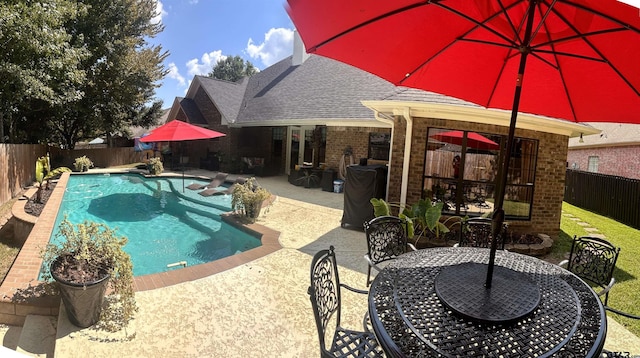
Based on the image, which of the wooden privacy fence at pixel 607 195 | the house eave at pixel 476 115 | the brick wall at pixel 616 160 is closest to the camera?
the house eave at pixel 476 115

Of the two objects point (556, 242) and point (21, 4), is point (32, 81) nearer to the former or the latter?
point (21, 4)

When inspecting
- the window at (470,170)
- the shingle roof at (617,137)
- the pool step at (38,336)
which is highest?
the shingle roof at (617,137)

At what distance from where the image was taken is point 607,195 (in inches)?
500

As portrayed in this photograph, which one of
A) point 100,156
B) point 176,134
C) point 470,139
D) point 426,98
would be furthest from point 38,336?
point 100,156

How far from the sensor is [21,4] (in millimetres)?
9523

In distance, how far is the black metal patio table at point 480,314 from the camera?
188cm

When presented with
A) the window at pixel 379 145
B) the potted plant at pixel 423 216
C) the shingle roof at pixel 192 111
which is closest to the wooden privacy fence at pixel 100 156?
the shingle roof at pixel 192 111

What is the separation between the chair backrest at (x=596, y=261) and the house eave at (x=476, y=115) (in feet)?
10.3

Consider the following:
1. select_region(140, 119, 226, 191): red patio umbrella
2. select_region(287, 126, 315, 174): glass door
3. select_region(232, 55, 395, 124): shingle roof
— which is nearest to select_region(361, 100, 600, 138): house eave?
select_region(232, 55, 395, 124): shingle roof

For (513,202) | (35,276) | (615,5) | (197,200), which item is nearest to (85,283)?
(35,276)

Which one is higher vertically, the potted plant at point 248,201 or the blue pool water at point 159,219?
the potted plant at point 248,201

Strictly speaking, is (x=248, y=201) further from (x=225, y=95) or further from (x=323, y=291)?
(x=225, y=95)

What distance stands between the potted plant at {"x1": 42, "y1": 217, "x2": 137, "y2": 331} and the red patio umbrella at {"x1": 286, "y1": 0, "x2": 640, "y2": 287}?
3161 millimetres

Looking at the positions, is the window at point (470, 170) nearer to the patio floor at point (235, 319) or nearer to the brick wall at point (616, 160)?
the patio floor at point (235, 319)
